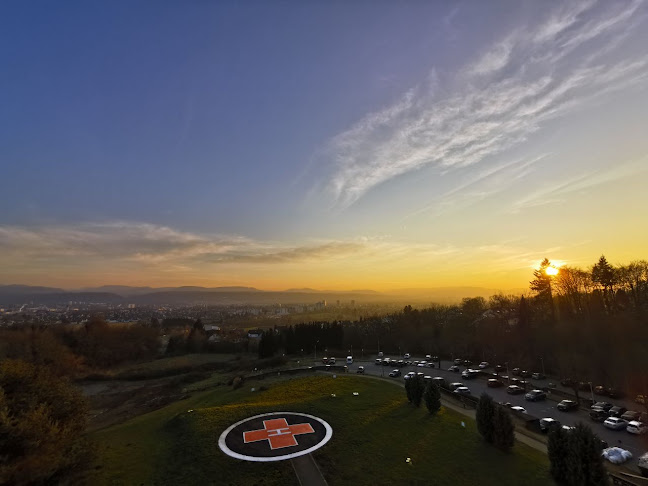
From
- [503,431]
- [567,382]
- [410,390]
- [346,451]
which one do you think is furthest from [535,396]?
[346,451]

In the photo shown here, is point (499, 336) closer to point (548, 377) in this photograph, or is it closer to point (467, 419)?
point (548, 377)

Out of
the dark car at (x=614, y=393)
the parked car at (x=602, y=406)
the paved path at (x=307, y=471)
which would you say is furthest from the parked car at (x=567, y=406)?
the paved path at (x=307, y=471)

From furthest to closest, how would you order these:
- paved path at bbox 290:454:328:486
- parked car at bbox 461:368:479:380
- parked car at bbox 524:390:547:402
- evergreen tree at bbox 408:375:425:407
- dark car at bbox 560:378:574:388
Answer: parked car at bbox 461:368:479:380, dark car at bbox 560:378:574:388, parked car at bbox 524:390:547:402, evergreen tree at bbox 408:375:425:407, paved path at bbox 290:454:328:486

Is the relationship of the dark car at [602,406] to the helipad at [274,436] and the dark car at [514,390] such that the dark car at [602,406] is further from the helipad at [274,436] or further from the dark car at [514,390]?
the helipad at [274,436]

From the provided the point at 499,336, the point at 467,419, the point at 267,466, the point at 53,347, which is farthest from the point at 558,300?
the point at 53,347

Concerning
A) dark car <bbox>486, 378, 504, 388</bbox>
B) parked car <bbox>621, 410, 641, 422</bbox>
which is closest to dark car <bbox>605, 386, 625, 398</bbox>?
parked car <bbox>621, 410, 641, 422</bbox>

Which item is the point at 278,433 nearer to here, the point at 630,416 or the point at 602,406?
the point at 602,406

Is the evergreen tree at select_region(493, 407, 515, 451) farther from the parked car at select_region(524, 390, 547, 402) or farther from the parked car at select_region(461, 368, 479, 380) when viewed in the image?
the parked car at select_region(461, 368, 479, 380)

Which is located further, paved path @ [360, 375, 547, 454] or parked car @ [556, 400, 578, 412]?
parked car @ [556, 400, 578, 412]
